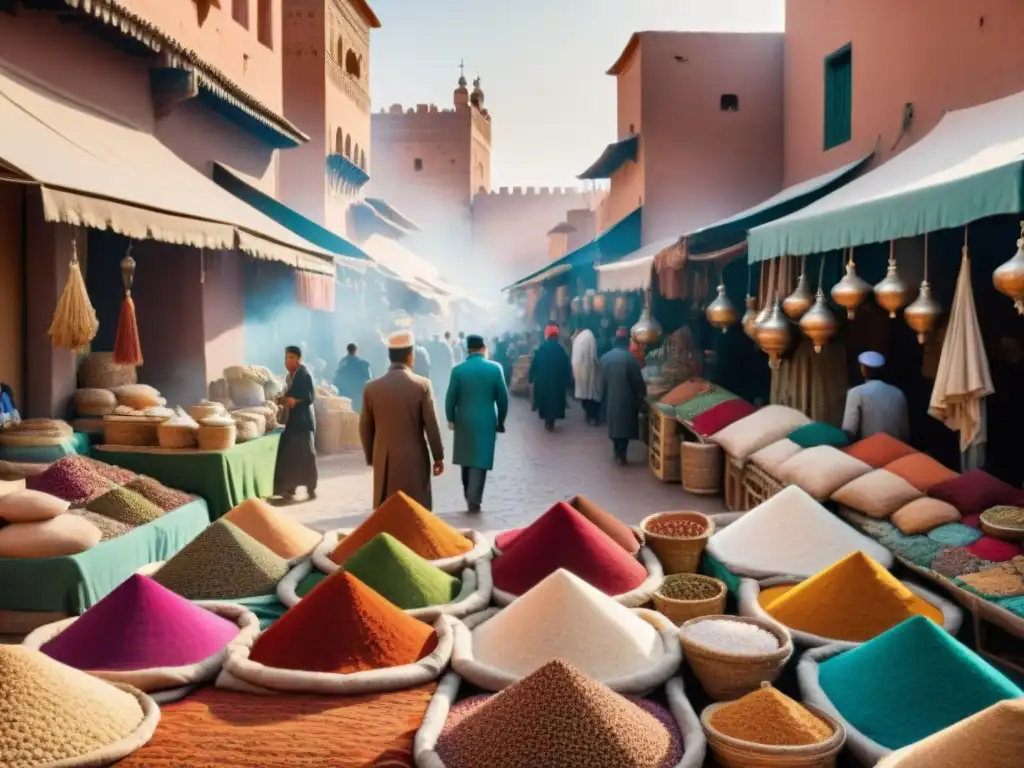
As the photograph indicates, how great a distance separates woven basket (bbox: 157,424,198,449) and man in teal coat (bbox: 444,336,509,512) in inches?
73.0

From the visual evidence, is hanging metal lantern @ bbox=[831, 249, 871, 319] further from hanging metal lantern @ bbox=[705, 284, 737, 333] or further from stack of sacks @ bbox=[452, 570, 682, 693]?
stack of sacks @ bbox=[452, 570, 682, 693]

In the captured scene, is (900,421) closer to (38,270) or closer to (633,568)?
(633,568)

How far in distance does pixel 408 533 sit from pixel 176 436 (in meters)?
2.98

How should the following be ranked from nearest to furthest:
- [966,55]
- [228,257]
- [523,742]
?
1. [523,742]
2. [966,55]
3. [228,257]

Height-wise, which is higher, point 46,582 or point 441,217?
point 441,217

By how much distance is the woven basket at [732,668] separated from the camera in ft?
7.56

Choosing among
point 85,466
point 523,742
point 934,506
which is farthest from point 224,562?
point 934,506

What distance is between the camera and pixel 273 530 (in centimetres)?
362

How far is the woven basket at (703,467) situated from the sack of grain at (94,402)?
4.24m

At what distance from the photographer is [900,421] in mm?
5770

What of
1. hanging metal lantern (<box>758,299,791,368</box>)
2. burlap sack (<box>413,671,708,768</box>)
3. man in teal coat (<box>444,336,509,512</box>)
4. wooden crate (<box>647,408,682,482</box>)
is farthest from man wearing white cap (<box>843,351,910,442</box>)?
burlap sack (<box>413,671,708,768</box>)

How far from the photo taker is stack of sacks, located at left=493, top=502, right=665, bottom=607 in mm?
3039

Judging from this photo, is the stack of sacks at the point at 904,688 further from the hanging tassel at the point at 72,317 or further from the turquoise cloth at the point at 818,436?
the hanging tassel at the point at 72,317

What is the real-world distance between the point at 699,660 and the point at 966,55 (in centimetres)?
641
